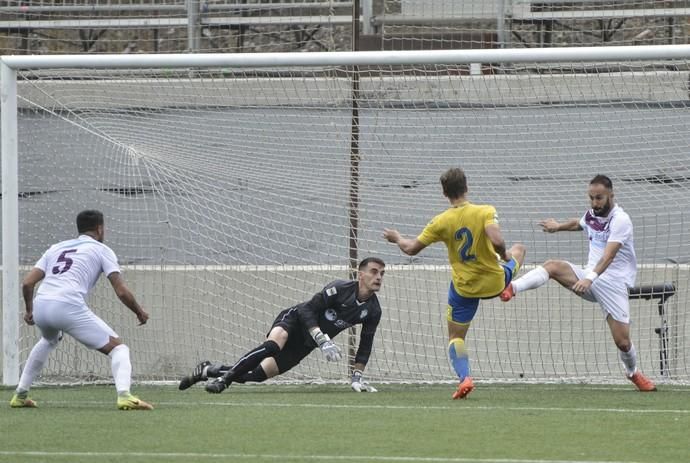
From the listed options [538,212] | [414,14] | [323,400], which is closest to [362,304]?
[323,400]

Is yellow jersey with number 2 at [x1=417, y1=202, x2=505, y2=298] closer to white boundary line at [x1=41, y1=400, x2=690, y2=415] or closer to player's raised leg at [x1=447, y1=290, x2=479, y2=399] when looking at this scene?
player's raised leg at [x1=447, y1=290, x2=479, y2=399]

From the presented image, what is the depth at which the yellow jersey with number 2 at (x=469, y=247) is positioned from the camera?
9.08 metres

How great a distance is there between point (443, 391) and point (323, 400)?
129 cm

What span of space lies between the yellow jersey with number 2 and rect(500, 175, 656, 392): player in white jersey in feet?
1.56

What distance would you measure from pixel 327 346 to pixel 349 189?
2570 mm

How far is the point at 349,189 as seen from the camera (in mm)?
11555

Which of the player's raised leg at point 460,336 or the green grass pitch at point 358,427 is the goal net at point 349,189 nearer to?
the green grass pitch at point 358,427

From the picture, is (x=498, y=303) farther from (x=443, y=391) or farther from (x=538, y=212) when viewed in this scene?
(x=443, y=391)

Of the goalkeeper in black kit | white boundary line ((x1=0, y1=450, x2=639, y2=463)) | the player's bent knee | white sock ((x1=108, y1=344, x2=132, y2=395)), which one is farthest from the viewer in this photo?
the goalkeeper in black kit

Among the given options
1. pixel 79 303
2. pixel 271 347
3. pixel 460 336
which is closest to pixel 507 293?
pixel 460 336

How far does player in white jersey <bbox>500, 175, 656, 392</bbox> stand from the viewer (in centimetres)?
972

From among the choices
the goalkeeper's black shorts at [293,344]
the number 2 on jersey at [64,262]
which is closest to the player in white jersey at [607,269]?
the goalkeeper's black shorts at [293,344]

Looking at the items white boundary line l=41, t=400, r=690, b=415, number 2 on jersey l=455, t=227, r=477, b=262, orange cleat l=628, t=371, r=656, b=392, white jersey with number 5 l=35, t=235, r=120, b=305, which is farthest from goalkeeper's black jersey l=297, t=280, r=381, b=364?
orange cleat l=628, t=371, r=656, b=392

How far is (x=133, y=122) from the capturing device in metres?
11.5
